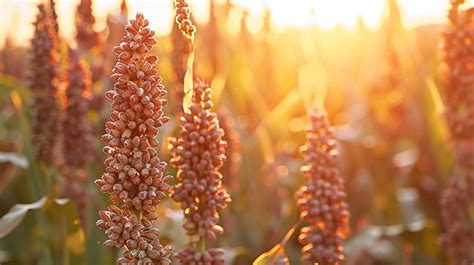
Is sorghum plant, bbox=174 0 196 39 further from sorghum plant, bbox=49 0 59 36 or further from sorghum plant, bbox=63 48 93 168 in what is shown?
sorghum plant, bbox=63 48 93 168

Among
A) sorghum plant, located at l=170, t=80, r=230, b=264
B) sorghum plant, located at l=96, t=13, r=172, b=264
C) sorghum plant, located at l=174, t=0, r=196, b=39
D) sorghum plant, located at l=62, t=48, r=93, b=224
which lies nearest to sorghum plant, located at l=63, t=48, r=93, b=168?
sorghum plant, located at l=62, t=48, r=93, b=224

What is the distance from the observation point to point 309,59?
23.6ft

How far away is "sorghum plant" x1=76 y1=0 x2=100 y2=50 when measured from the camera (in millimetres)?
4523

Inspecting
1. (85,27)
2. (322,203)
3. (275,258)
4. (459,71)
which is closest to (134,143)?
(275,258)

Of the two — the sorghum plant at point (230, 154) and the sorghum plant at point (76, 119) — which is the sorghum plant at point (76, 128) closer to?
the sorghum plant at point (76, 119)

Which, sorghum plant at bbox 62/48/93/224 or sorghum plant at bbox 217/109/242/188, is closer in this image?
sorghum plant at bbox 62/48/93/224

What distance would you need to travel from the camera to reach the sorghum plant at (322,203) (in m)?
2.81

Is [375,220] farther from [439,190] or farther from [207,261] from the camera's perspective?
[207,261]

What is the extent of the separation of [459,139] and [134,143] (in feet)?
8.33

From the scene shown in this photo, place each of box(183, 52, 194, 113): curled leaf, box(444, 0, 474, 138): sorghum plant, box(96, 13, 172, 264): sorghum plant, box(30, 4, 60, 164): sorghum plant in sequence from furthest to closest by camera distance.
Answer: box(30, 4, 60, 164): sorghum plant < box(444, 0, 474, 138): sorghum plant < box(183, 52, 194, 113): curled leaf < box(96, 13, 172, 264): sorghum plant

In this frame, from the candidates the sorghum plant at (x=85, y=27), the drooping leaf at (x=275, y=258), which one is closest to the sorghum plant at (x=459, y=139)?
the drooping leaf at (x=275, y=258)

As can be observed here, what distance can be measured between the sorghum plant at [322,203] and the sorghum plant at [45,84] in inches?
63.0

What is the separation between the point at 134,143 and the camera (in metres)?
1.98

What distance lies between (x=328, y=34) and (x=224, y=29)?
3.11m
